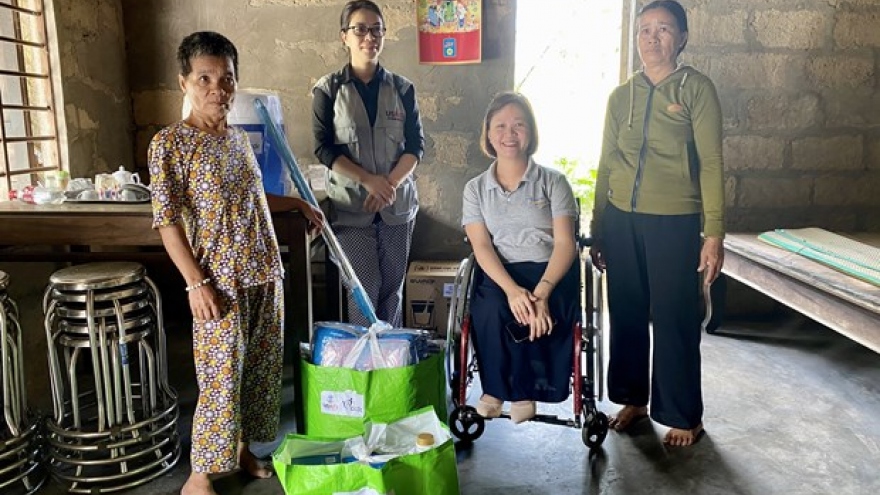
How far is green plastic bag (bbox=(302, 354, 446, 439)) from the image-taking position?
2053mm

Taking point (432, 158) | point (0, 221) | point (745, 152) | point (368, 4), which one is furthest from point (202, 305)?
point (745, 152)

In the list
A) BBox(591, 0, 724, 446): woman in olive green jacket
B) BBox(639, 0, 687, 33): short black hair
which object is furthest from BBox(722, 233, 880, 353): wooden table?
BBox(639, 0, 687, 33): short black hair

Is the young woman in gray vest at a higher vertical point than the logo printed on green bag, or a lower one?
higher

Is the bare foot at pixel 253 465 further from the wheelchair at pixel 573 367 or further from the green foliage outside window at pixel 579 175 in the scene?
the green foliage outside window at pixel 579 175

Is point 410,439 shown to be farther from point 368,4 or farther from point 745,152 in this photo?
point 745,152

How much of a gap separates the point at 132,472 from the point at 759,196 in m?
3.18

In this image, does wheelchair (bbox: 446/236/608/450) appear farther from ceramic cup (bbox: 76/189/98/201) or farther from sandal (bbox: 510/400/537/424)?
ceramic cup (bbox: 76/189/98/201)

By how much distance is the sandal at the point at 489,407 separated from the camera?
2.32 metres

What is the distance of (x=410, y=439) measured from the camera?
187cm

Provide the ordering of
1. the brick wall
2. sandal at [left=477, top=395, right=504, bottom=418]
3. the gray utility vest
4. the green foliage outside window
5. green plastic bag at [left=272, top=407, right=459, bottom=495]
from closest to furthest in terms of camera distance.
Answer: green plastic bag at [left=272, top=407, right=459, bottom=495] < sandal at [left=477, top=395, right=504, bottom=418] < the gray utility vest < the brick wall < the green foliage outside window

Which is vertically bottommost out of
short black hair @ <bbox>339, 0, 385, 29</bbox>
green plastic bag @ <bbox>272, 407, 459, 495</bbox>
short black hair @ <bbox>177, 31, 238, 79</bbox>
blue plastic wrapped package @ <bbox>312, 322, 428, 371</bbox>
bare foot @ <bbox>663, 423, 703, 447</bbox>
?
bare foot @ <bbox>663, 423, 703, 447</bbox>

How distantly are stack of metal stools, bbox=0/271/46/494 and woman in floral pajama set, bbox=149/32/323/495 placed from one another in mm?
528

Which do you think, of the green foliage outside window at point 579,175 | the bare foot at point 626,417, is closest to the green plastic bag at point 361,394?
the bare foot at point 626,417

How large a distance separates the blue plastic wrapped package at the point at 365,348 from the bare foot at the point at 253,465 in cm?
37
